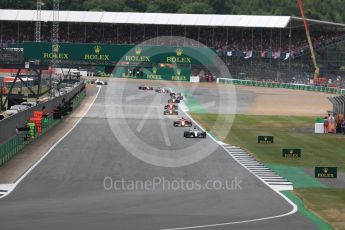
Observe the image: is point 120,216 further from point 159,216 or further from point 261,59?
point 261,59

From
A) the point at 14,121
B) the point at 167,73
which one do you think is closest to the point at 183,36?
the point at 167,73

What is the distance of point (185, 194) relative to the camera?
3347 centimetres

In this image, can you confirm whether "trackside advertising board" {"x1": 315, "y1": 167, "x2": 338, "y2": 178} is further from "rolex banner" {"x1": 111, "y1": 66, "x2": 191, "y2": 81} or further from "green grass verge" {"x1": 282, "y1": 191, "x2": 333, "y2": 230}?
"rolex banner" {"x1": 111, "y1": 66, "x2": 191, "y2": 81}

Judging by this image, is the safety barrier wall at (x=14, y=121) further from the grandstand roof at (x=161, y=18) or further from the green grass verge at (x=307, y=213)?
the grandstand roof at (x=161, y=18)

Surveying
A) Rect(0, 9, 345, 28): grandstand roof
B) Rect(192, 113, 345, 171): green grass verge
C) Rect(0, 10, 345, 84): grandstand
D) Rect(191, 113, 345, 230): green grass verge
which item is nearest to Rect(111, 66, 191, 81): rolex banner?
Rect(0, 10, 345, 84): grandstand

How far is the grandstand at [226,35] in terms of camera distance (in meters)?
164

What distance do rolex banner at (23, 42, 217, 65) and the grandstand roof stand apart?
1052cm

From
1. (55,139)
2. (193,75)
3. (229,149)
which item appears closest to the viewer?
(229,149)

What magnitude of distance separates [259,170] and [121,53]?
118154 millimetres

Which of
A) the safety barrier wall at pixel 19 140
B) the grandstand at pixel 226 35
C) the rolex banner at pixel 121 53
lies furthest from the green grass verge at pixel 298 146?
the grandstand at pixel 226 35

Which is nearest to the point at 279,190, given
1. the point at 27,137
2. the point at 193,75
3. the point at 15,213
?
the point at 15,213

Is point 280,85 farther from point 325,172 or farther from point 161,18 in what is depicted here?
point 325,172

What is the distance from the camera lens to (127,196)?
3262 cm

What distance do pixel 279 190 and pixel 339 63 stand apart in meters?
134
